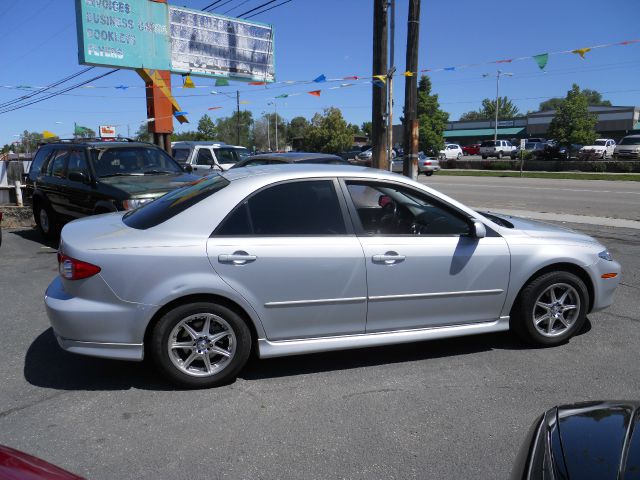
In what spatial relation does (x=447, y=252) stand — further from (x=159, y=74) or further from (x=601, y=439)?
(x=159, y=74)

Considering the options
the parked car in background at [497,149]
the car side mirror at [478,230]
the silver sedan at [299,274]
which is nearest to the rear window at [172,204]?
the silver sedan at [299,274]

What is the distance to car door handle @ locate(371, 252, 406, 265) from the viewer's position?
397 cm

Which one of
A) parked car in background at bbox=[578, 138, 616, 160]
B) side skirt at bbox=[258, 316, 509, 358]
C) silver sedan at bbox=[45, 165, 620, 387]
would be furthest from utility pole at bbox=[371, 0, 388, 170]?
parked car in background at bbox=[578, 138, 616, 160]

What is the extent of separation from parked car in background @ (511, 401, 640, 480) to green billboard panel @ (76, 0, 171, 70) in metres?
16.8

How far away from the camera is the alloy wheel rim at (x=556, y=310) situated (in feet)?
14.7

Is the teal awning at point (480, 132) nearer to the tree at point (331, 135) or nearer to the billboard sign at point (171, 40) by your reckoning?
the tree at point (331, 135)

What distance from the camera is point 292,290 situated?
3828 millimetres

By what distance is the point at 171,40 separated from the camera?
18219 millimetres

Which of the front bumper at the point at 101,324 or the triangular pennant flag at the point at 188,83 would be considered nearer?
the front bumper at the point at 101,324

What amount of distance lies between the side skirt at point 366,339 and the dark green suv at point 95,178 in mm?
4296

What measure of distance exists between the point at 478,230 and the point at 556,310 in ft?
3.61

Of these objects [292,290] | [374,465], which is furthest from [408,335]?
[374,465]

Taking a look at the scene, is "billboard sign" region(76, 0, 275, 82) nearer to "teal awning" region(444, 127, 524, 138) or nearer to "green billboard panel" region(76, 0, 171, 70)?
"green billboard panel" region(76, 0, 171, 70)

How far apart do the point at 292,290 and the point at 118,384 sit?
4.83 feet
